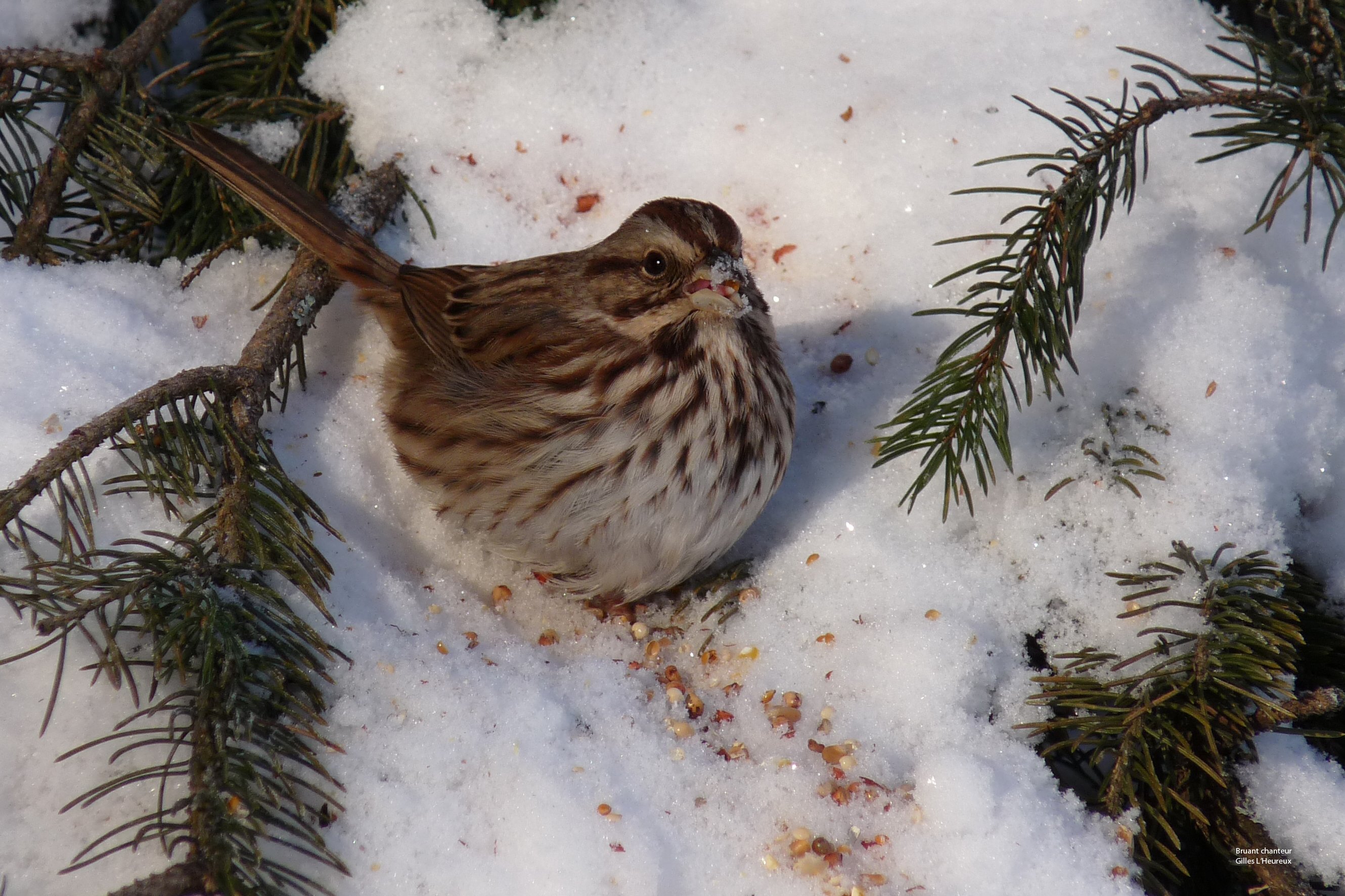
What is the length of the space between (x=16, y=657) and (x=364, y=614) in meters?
0.83

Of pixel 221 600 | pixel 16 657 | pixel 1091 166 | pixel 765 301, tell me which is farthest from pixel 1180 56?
pixel 16 657

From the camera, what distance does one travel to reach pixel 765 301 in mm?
3262

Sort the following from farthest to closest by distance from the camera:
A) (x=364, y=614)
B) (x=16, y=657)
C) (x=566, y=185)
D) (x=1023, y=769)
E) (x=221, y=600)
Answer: (x=566, y=185)
(x=364, y=614)
(x=1023, y=769)
(x=221, y=600)
(x=16, y=657)

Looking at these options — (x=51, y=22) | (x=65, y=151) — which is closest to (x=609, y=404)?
(x=65, y=151)

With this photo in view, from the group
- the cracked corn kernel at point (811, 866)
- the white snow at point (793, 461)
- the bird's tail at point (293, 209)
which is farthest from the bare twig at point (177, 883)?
the bird's tail at point (293, 209)

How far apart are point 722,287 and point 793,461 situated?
0.66m

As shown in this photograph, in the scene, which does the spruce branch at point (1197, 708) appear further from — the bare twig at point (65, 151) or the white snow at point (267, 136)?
the bare twig at point (65, 151)

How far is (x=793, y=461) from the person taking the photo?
3084 millimetres

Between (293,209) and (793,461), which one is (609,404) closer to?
(793,461)

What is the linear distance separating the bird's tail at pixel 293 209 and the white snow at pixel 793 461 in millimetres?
216

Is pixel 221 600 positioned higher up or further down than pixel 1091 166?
further down

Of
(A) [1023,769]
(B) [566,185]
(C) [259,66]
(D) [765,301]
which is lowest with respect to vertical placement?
(A) [1023,769]

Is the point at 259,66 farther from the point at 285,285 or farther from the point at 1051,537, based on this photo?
the point at 1051,537

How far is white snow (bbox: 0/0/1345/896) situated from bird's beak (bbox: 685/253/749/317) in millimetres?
615
